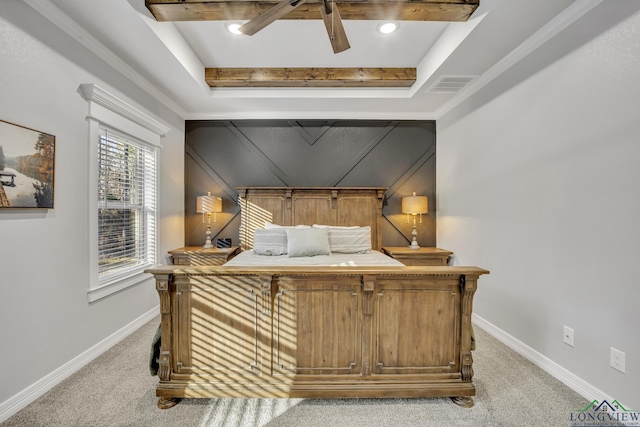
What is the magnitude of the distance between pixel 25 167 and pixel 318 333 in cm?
225

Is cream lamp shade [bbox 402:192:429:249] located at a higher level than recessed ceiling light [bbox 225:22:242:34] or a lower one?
lower

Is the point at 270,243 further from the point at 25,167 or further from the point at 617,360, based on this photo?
the point at 617,360

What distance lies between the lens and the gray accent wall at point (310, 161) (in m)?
3.97

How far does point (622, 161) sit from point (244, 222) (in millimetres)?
3797

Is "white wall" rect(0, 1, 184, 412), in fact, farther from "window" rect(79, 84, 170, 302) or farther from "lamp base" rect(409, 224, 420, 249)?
"lamp base" rect(409, 224, 420, 249)

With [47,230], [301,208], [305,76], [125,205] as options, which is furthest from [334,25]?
[125,205]

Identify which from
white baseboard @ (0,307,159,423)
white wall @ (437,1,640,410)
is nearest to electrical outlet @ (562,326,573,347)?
white wall @ (437,1,640,410)

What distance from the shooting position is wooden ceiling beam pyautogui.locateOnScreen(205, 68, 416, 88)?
3.15 metres

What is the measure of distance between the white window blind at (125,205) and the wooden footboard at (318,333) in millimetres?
1345

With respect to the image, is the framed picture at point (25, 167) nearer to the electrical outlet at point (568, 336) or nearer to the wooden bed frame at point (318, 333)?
the wooden bed frame at point (318, 333)

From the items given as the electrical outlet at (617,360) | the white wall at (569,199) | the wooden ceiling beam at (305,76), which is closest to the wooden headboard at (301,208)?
the wooden ceiling beam at (305,76)

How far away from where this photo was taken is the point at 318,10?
81.2 inches

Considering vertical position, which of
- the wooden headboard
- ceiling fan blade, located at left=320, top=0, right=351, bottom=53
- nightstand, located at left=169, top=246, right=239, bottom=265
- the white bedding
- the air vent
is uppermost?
the air vent

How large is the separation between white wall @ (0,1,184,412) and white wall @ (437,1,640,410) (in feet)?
12.5
